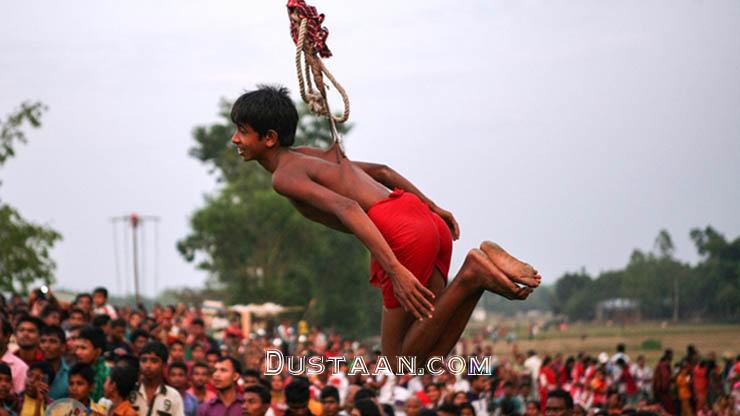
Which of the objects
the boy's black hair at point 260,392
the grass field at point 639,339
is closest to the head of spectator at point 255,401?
the boy's black hair at point 260,392

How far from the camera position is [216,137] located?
6969cm

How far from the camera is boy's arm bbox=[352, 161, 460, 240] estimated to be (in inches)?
296

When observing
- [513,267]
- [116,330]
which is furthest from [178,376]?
[513,267]

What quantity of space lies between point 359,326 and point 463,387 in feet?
154

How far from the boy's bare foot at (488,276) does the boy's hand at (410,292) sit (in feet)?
1.11

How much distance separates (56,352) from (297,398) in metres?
2.18

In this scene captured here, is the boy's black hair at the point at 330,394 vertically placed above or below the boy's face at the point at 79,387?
below

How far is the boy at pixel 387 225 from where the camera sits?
6.76 meters

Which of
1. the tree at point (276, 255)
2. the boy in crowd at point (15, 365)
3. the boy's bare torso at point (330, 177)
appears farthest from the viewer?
the tree at point (276, 255)

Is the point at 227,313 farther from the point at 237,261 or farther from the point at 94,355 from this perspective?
the point at 94,355

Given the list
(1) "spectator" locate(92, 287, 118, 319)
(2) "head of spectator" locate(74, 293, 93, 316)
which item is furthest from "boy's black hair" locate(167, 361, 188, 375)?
(1) "spectator" locate(92, 287, 118, 319)

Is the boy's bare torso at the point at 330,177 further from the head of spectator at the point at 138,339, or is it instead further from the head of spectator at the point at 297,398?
the head of spectator at the point at 138,339

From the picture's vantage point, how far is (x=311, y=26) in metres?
7.09

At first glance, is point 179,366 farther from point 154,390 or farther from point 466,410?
point 466,410
